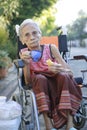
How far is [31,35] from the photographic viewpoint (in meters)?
4.14

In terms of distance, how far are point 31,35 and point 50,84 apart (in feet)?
1.88

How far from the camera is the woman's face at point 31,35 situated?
4.15 meters

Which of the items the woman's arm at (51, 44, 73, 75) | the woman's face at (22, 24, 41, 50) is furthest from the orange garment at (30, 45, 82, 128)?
the woman's face at (22, 24, 41, 50)

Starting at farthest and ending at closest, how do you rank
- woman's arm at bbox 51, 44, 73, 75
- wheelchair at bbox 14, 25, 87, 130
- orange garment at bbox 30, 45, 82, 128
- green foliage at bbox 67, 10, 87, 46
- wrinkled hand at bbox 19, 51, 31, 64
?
green foliage at bbox 67, 10, 87, 46 → woman's arm at bbox 51, 44, 73, 75 → wrinkled hand at bbox 19, 51, 31, 64 → orange garment at bbox 30, 45, 82, 128 → wheelchair at bbox 14, 25, 87, 130

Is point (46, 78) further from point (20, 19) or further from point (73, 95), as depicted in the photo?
point (20, 19)

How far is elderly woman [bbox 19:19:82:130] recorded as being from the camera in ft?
12.5

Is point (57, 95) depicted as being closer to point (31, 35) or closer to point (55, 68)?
point (55, 68)

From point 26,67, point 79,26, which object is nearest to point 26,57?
point 26,67

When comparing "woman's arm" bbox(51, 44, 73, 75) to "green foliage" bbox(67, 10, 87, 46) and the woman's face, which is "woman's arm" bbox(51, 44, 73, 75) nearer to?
the woman's face

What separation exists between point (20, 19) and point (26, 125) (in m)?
13.0

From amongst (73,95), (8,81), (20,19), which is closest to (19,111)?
(73,95)

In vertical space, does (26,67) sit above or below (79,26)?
above

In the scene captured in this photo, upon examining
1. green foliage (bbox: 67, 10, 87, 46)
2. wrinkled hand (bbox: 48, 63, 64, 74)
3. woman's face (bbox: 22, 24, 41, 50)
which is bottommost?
green foliage (bbox: 67, 10, 87, 46)

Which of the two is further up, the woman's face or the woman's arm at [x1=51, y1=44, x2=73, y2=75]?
the woman's face
